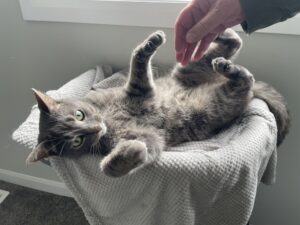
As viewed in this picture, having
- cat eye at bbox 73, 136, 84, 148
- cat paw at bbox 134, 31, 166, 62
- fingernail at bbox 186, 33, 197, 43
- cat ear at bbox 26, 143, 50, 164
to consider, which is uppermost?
fingernail at bbox 186, 33, 197, 43

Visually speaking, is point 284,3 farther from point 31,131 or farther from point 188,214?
Result: point 31,131

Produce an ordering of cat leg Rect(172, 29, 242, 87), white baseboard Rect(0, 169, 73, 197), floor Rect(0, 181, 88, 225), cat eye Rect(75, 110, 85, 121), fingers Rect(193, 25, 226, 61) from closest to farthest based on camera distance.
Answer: fingers Rect(193, 25, 226, 61), cat eye Rect(75, 110, 85, 121), cat leg Rect(172, 29, 242, 87), floor Rect(0, 181, 88, 225), white baseboard Rect(0, 169, 73, 197)

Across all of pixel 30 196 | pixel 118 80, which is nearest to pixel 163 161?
pixel 118 80

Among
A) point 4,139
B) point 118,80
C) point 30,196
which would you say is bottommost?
point 30,196

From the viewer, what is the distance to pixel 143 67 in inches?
50.2

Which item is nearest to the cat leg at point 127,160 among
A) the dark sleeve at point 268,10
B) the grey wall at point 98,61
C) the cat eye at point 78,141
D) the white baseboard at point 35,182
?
the cat eye at point 78,141

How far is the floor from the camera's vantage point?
1.83 meters

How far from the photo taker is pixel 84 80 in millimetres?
1463

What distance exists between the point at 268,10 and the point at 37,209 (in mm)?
1549

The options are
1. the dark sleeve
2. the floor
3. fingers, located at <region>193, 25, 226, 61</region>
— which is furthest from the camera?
the floor

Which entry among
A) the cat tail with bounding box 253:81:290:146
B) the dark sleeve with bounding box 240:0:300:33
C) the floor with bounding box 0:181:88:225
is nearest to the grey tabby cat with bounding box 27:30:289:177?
the cat tail with bounding box 253:81:290:146

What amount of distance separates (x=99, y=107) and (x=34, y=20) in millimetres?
614

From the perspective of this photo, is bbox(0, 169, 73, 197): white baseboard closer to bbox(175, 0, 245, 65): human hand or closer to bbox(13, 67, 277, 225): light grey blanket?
bbox(13, 67, 277, 225): light grey blanket

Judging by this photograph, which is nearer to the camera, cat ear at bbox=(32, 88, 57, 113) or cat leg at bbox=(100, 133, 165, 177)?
cat leg at bbox=(100, 133, 165, 177)
